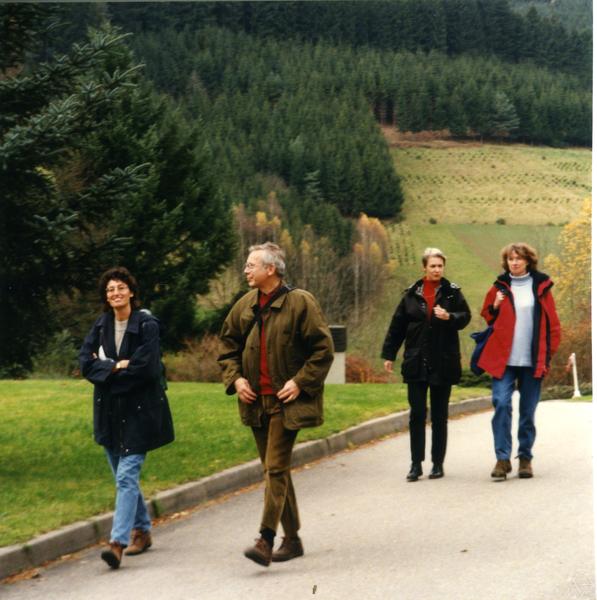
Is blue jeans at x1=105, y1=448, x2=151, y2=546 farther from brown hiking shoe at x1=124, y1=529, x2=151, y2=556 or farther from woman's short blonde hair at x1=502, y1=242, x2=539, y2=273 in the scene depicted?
woman's short blonde hair at x1=502, y1=242, x2=539, y2=273

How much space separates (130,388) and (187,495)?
2.07m

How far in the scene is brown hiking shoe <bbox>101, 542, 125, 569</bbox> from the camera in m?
6.75

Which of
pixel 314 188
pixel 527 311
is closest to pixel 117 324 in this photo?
pixel 527 311

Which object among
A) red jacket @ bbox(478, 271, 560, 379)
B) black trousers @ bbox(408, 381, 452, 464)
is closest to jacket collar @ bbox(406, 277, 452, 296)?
red jacket @ bbox(478, 271, 560, 379)

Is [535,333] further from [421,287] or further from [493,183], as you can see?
[493,183]

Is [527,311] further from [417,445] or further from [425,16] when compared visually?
[425,16]

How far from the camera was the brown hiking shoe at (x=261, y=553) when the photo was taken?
6445 millimetres

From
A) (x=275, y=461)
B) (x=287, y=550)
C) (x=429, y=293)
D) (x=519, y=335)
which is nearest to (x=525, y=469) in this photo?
(x=519, y=335)

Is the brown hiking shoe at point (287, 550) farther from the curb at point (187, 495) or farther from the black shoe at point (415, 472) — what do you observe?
the black shoe at point (415, 472)

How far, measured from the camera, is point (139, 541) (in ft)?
24.1

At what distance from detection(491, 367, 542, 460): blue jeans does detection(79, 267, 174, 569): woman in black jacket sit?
3058 millimetres

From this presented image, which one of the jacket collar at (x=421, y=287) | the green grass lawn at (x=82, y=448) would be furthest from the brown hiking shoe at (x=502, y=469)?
the green grass lawn at (x=82, y=448)

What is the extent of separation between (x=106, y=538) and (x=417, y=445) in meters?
2.87

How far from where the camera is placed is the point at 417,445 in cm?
961
